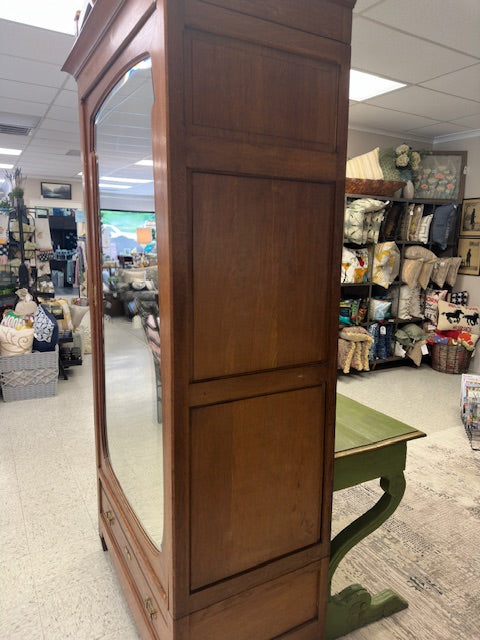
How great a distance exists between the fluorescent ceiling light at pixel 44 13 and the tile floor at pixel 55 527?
2.93 meters

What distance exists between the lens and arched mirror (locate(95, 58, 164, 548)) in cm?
138

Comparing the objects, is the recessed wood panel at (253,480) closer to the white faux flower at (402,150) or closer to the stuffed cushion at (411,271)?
the stuffed cushion at (411,271)

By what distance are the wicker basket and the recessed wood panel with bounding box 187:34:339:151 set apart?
4707 millimetres

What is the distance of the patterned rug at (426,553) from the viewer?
6.25ft

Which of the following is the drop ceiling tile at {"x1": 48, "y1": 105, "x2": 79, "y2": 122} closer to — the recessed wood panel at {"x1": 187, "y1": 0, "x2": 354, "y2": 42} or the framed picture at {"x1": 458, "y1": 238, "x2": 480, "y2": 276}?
the recessed wood panel at {"x1": 187, "y1": 0, "x2": 354, "y2": 42}

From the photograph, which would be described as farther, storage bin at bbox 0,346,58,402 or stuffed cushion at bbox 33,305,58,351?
stuffed cushion at bbox 33,305,58,351

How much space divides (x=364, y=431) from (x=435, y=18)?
2.63m

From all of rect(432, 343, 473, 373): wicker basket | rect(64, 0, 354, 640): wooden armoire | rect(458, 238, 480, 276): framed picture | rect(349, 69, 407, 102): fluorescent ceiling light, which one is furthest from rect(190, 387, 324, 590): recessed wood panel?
rect(458, 238, 480, 276): framed picture

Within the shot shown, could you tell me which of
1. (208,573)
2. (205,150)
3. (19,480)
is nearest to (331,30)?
(205,150)

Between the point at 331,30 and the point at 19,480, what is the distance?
9.84 ft

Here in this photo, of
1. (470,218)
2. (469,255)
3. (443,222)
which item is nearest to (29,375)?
(443,222)

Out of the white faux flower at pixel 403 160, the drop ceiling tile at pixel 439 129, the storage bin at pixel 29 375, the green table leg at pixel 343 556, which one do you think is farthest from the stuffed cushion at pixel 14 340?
the drop ceiling tile at pixel 439 129

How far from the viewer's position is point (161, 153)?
3.58ft

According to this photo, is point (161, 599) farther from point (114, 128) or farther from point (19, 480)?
point (19, 480)
